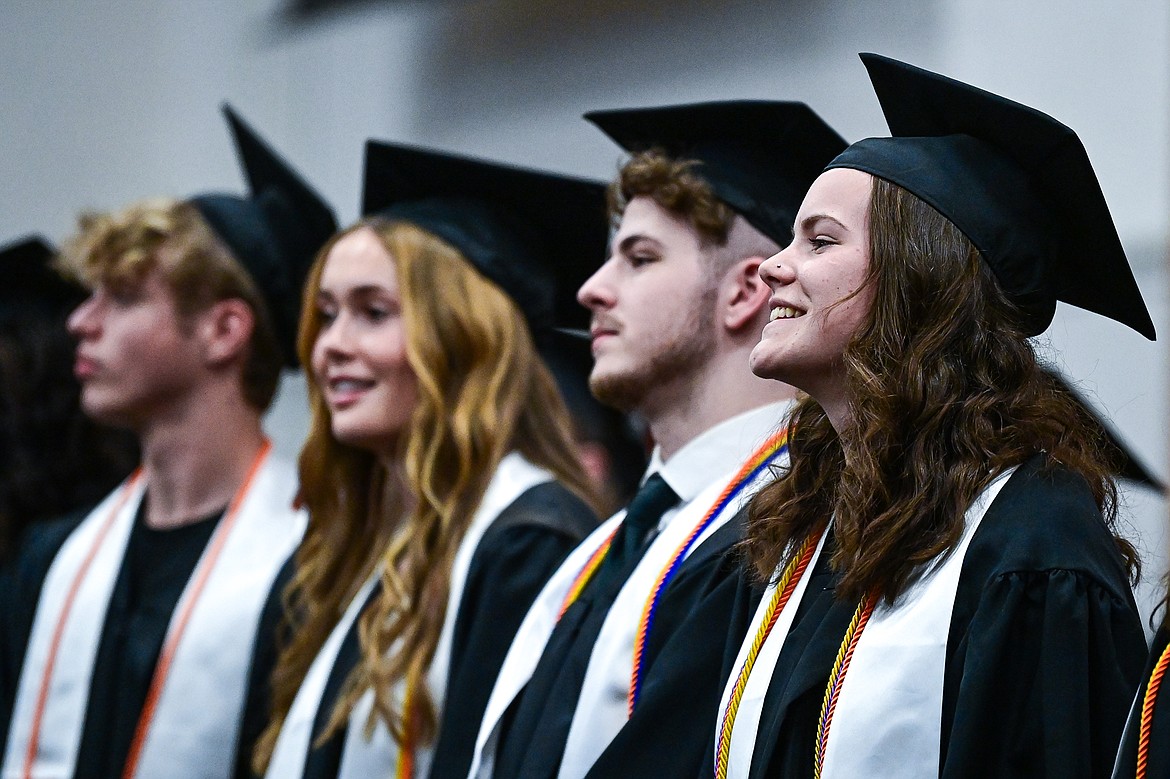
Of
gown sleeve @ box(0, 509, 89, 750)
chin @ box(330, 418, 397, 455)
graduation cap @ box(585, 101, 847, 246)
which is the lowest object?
gown sleeve @ box(0, 509, 89, 750)

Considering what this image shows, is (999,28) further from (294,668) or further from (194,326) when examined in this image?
(294,668)

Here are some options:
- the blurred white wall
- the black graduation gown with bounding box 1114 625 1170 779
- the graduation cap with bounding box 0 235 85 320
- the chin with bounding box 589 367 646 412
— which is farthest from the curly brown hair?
the graduation cap with bounding box 0 235 85 320

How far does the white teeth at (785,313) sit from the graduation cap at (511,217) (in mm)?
1501

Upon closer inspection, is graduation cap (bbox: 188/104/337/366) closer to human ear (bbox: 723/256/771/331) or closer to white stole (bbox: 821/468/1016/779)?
human ear (bbox: 723/256/771/331)

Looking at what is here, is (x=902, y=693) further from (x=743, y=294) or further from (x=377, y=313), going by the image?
(x=377, y=313)

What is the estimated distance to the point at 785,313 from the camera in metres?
2.48

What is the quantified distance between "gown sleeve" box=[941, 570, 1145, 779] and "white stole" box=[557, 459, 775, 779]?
802mm

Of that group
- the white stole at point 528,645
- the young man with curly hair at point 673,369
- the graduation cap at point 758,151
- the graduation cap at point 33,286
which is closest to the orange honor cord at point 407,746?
the white stole at point 528,645

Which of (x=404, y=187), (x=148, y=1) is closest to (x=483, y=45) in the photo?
(x=148, y=1)

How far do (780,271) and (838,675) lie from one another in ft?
2.09

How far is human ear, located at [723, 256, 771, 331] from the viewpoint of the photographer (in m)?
3.21

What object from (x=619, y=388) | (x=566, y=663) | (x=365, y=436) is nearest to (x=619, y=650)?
(x=566, y=663)

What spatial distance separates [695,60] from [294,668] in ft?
10.9

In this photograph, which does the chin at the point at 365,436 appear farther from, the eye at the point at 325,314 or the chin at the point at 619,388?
the chin at the point at 619,388
